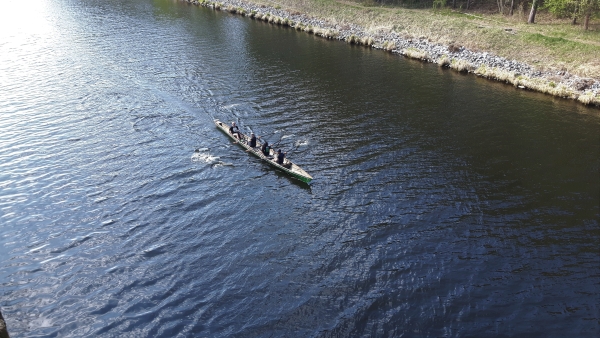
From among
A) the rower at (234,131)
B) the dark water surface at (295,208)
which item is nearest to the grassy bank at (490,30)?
the dark water surface at (295,208)

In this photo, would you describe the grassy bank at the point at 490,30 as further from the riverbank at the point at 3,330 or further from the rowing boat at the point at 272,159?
the riverbank at the point at 3,330

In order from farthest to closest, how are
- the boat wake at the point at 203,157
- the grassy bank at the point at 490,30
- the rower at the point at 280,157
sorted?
the grassy bank at the point at 490,30
the boat wake at the point at 203,157
the rower at the point at 280,157

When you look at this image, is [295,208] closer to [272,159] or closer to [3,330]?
[272,159]

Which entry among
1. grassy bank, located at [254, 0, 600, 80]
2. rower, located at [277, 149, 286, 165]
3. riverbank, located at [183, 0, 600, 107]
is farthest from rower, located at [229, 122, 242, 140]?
grassy bank, located at [254, 0, 600, 80]

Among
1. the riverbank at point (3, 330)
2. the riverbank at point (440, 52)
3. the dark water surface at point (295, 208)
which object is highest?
the riverbank at point (440, 52)

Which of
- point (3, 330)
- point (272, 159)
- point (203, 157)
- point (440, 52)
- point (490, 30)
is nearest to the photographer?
point (3, 330)

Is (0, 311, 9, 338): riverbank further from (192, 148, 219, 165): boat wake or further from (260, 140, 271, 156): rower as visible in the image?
(260, 140, 271, 156): rower

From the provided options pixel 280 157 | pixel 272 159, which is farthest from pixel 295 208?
pixel 272 159
